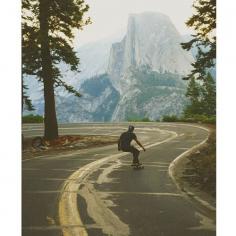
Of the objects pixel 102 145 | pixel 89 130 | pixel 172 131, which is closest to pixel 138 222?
pixel 102 145

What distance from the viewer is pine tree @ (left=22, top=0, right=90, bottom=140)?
14.8 metres

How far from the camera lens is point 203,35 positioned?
13695 millimetres

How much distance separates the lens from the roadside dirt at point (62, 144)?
50.9ft

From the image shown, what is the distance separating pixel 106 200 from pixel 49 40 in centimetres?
924

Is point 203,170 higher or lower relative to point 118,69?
lower

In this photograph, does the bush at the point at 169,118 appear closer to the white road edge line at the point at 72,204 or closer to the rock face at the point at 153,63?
the rock face at the point at 153,63

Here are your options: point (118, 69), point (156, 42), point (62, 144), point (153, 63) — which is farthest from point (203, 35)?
point (153, 63)

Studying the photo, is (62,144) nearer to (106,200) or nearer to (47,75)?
(47,75)

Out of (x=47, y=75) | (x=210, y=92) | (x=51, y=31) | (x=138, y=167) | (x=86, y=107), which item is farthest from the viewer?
(x=210, y=92)

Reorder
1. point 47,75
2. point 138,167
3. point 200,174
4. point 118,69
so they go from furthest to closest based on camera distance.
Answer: point 118,69, point 47,75, point 138,167, point 200,174

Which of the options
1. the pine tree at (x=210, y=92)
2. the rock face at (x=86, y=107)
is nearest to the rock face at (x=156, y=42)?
the pine tree at (x=210, y=92)

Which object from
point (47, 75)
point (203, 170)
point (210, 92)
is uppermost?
point (47, 75)
